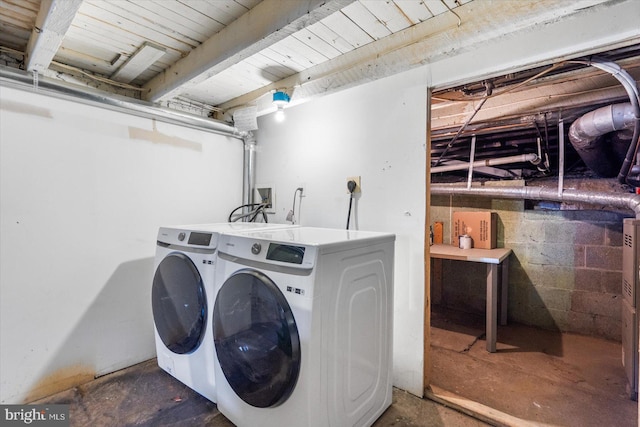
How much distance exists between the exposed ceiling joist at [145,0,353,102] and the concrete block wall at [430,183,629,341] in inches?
121

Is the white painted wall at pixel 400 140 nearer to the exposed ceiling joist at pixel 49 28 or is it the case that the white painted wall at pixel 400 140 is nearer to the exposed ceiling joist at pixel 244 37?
the exposed ceiling joist at pixel 244 37

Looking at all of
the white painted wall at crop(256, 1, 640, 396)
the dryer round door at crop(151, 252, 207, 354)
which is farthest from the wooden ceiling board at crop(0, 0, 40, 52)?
the white painted wall at crop(256, 1, 640, 396)

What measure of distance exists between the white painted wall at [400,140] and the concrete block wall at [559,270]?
2.13 m

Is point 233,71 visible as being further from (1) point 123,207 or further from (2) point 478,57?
(2) point 478,57

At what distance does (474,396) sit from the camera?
1771 mm

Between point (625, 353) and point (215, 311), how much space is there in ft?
8.95

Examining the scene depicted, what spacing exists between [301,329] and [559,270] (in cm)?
317

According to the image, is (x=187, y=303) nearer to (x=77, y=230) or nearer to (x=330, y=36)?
(x=77, y=230)

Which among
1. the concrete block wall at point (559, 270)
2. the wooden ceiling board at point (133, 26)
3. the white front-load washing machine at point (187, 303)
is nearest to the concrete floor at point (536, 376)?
the concrete block wall at point (559, 270)

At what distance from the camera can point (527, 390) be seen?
6.12ft

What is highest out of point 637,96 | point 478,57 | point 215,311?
point 478,57

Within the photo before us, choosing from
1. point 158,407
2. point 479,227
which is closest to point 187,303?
point 158,407

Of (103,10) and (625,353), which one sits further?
(625,353)

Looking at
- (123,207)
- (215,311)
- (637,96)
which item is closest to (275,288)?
(215,311)
